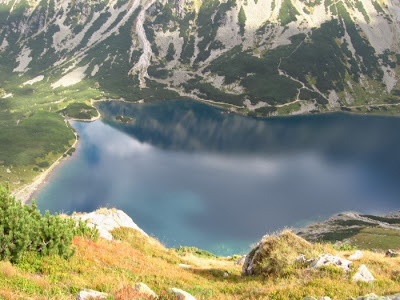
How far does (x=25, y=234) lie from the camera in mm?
15312

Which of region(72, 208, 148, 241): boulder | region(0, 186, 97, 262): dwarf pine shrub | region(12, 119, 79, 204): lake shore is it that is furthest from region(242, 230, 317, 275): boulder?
region(12, 119, 79, 204): lake shore

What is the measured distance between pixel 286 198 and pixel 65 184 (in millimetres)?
76811

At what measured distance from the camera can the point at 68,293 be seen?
1243cm

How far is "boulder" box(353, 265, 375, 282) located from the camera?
49.4 feet

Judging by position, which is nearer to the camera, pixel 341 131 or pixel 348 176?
pixel 348 176

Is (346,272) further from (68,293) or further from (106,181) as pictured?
(106,181)

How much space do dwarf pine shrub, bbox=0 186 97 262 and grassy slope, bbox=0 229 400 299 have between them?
0.63 metres

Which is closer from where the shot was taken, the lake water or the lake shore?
the lake water

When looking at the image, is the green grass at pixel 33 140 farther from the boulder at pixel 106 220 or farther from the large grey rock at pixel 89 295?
the large grey rock at pixel 89 295

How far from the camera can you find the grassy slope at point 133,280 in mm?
12414

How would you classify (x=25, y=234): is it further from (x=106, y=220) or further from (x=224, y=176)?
(x=224, y=176)

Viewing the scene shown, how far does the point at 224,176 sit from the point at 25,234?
97.8 meters

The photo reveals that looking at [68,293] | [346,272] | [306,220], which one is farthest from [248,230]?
[68,293]

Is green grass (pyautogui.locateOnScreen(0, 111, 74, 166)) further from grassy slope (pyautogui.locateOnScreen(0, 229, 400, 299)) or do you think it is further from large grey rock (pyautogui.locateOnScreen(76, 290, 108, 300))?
large grey rock (pyautogui.locateOnScreen(76, 290, 108, 300))
